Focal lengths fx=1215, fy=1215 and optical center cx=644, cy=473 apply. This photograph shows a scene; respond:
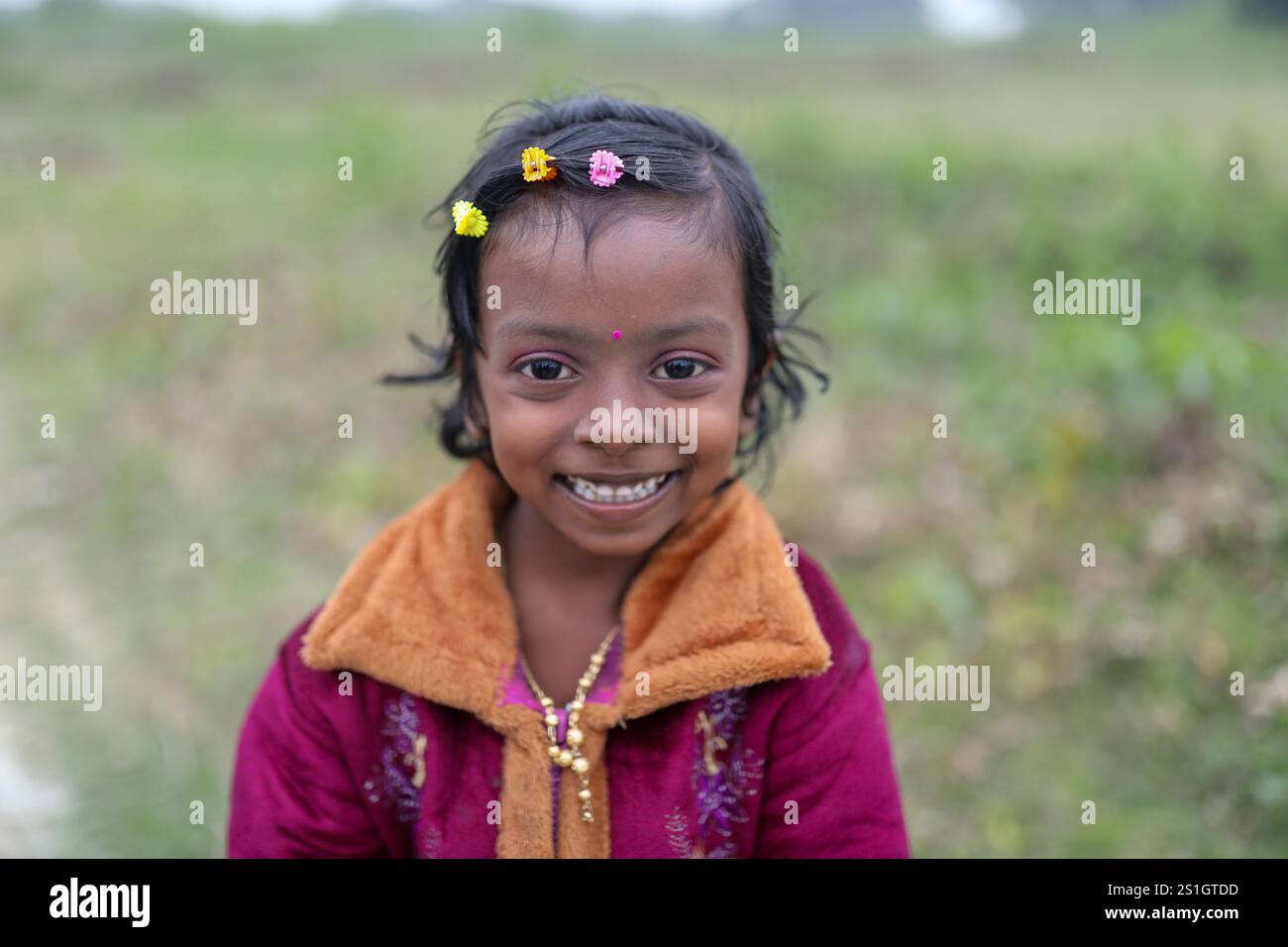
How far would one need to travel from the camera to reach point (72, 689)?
3574 millimetres

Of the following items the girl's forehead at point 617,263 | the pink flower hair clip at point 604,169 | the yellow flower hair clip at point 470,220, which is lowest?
the girl's forehead at point 617,263

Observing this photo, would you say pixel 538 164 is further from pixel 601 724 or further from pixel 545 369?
pixel 601 724

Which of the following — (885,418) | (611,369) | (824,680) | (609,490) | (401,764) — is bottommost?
(401,764)

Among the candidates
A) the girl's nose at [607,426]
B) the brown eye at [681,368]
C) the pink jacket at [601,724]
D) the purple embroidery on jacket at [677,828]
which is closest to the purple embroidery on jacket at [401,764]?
the pink jacket at [601,724]

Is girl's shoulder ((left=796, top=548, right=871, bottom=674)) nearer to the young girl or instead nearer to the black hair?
the young girl

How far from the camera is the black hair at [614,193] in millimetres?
1772

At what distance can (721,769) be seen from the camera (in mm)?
1935

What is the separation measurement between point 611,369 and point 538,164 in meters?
0.32

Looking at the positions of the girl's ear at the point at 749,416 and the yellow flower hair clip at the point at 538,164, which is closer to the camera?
the yellow flower hair clip at the point at 538,164

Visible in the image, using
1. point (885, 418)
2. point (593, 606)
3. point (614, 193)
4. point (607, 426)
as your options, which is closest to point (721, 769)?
point (593, 606)

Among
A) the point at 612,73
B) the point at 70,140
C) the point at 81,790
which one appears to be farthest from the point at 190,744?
the point at 70,140

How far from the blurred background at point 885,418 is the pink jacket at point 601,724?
0.54 m

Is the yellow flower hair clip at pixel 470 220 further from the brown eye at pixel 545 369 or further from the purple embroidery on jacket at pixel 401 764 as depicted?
the purple embroidery on jacket at pixel 401 764

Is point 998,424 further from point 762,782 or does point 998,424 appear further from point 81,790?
point 81,790
